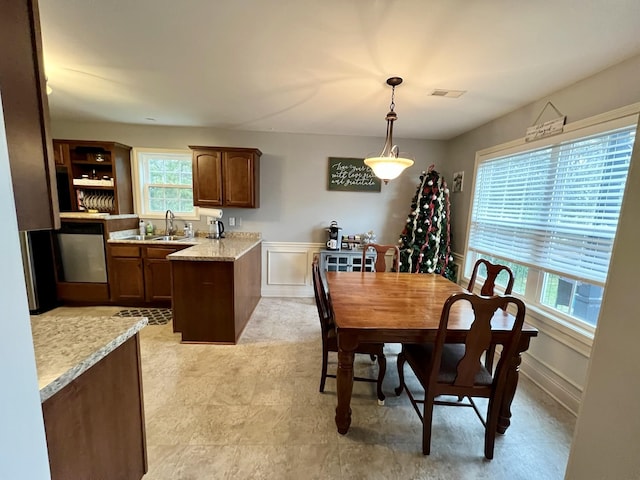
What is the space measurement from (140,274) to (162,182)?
1.42 m

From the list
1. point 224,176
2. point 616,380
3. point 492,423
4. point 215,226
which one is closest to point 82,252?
point 215,226

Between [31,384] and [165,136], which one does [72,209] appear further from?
[31,384]

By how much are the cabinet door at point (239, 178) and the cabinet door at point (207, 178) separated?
0.26ft

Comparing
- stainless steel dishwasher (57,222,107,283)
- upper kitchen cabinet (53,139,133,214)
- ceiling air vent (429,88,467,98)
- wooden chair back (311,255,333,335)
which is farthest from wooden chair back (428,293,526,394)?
upper kitchen cabinet (53,139,133,214)

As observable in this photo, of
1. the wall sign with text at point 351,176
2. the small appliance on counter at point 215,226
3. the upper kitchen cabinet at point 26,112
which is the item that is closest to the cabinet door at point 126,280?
the small appliance on counter at point 215,226

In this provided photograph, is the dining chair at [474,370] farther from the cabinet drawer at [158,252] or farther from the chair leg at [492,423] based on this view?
the cabinet drawer at [158,252]

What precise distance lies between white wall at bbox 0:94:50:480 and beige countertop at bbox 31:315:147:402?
17cm

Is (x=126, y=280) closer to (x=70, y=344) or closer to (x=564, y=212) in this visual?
(x=70, y=344)

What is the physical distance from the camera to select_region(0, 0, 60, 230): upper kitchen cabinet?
0.64m

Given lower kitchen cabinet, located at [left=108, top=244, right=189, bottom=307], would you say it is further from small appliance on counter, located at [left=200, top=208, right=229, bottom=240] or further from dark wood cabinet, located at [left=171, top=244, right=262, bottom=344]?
dark wood cabinet, located at [left=171, top=244, right=262, bottom=344]

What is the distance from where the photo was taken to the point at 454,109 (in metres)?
2.79

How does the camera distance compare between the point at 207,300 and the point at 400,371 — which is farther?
the point at 207,300

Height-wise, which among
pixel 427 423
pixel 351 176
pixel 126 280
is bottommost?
pixel 427 423

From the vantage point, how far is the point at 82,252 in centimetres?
338
